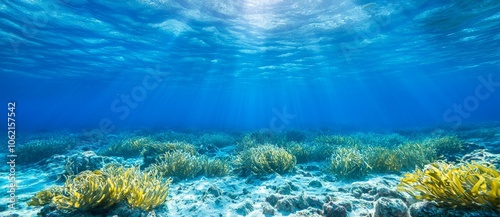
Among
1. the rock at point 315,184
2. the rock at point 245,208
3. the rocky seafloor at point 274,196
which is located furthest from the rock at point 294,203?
the rock at point 315,184

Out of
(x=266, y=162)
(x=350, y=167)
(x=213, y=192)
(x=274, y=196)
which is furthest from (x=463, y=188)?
(x=266, y=162)

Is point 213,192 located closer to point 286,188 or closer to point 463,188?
point 286,188

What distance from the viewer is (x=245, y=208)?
5480 millimetres

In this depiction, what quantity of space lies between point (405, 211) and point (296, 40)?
17752 millimetres

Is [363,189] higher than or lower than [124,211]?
lower

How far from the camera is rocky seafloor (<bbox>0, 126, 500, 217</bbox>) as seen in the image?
4095 mm

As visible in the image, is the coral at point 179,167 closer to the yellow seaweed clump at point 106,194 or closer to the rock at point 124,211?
the yellow seaweed clump at point 106,194

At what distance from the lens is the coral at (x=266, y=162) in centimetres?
802

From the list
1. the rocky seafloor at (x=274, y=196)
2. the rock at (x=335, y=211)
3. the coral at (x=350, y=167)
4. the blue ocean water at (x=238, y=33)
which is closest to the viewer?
the rocky seafloor at (x=274, y=196)

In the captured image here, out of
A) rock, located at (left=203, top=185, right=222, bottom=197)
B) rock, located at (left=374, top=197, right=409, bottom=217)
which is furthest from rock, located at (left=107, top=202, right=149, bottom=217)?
rock, located at (left=374, top=197, right=409, bottom=217)

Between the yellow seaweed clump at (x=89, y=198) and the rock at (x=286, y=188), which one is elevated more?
the yellow seaweed clump at (x=89, y=198)

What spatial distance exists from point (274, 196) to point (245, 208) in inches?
29.6

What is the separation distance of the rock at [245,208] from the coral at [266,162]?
7.62 ft

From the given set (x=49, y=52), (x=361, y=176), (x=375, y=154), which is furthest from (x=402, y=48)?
(x=49, y=52)
